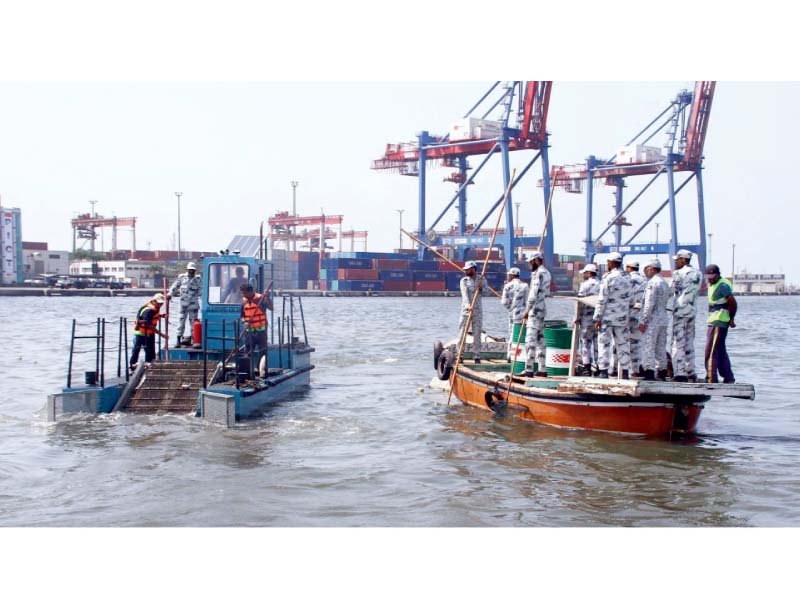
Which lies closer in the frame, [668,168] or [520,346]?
[520,346]

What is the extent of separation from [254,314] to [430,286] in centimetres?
7713

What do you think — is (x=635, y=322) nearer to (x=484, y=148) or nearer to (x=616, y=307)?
(x=616, y=307)

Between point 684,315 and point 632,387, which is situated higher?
point 684,315

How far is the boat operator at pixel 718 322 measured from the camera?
413 inches

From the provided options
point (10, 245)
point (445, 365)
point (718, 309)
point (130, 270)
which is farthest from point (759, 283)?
point (718, 309)

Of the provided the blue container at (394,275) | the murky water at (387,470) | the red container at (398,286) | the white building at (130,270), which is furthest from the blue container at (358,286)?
the murky water at (387,470)

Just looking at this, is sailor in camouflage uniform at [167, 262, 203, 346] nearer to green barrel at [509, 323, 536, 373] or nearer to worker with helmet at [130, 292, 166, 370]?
worker with helmet at [130, 292, 166, 370]

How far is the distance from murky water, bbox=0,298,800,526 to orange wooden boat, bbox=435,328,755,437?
0.76 feet

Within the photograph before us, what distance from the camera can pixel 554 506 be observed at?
824cm

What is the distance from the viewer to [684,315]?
10.4 metres

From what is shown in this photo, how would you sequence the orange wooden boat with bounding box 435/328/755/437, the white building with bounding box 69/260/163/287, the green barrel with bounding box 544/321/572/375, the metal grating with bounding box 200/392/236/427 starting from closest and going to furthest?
1. the orange wooden boat with bounding box 435/328/755/437
2. the metal grating with bounding box 200/392/236/427
3. the green barrel with bounding box 544/321/572/375
4. the white building with bounding box 69/260/163/287

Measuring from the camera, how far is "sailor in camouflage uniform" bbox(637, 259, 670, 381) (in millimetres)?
10539

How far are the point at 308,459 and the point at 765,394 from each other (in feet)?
38.3

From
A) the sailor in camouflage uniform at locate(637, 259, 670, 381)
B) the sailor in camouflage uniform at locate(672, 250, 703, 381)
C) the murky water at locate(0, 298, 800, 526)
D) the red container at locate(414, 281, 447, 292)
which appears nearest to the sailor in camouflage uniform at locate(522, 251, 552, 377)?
the murky water at locate(0, 298, 800, 526)
